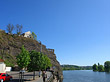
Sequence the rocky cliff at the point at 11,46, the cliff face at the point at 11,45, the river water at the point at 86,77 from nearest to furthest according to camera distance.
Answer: the rocky cliff at the point at 11,46 → the cliff face at the point at 11,45 → the river water at the point at 86,77

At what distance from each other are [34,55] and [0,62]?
45.0ft

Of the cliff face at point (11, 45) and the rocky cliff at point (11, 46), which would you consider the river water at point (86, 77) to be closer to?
the rocky cliff at point (11, 46)

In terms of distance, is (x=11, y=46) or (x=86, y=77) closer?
(x=11, y=46)

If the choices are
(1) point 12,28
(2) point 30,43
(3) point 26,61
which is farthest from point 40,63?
(1) point 12,28

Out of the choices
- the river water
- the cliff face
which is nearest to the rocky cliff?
the cliff face

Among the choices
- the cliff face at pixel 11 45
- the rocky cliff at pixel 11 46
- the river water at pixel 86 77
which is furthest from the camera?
the river water at pixel 86 77

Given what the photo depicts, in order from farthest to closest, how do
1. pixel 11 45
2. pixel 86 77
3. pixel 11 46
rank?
1. pixel 86 77
2. pixel 11 45
3. pixel 11 46

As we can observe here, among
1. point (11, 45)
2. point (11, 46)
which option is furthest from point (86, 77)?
point (11, 45)

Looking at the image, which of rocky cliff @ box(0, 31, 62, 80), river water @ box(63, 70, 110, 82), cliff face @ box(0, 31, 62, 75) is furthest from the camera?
river water @ box(63, 70, 110, 82)

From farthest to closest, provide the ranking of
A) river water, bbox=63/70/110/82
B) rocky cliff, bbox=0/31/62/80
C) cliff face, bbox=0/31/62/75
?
Result: 1. river water, bbox=63/70/110/82
2. cliff face, bbox=0/31/62/75
3. rocky cliff, bbox=0/31/62/80

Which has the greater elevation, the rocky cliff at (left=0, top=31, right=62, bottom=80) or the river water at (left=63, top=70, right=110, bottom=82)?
the rocky cliff at (left=0, top=31, right=62, bottom=80)

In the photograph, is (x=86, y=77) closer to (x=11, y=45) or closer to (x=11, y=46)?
(x=11, y=46)

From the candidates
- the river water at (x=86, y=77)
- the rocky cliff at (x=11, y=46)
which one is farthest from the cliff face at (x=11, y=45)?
the river water at (x=86, y=77)

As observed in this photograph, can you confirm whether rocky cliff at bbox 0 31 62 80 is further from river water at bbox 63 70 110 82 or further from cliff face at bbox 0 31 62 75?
river water at bbox 63 70 110 82
